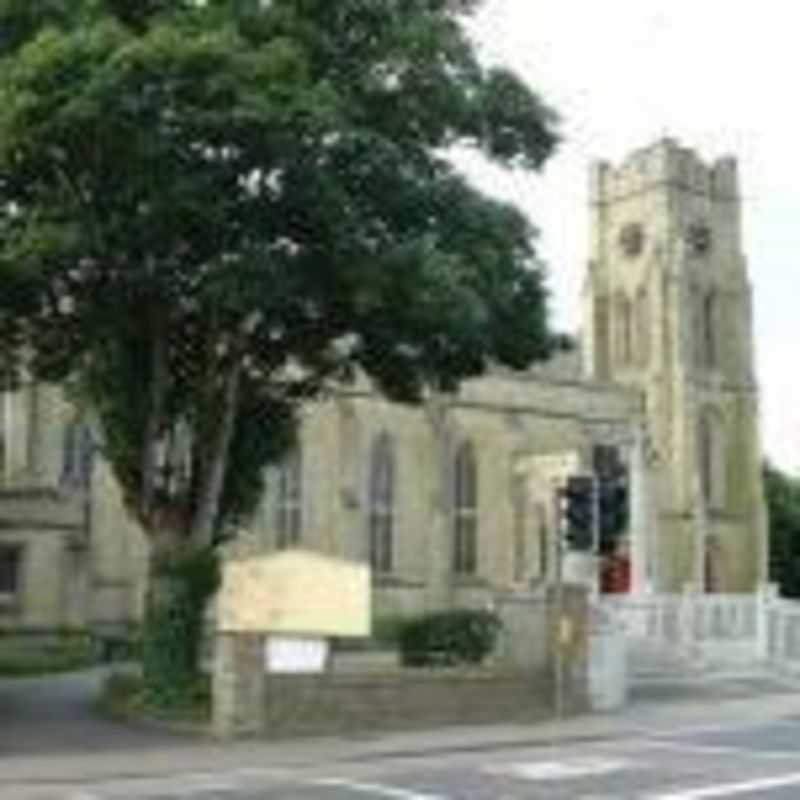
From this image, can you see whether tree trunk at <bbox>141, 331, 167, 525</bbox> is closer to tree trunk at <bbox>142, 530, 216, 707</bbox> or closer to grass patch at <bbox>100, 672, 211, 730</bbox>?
tree trunk at <bbox>142, 530, 216, 707</bbox>

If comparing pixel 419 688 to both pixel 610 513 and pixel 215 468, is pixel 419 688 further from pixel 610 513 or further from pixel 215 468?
pixel 215 468

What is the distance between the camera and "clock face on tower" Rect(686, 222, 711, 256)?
81.4 metres

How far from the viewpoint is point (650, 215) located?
81.6m

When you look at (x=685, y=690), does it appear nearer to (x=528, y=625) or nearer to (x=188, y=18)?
(x=528, y=625)

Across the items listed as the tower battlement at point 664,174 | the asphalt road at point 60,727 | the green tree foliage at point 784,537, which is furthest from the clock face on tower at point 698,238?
the asphalt road at point 60,727

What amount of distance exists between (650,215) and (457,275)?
55108 mm

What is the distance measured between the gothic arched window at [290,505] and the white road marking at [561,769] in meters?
37.2

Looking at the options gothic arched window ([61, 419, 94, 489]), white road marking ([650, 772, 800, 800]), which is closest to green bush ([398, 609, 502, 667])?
white road marking ([650, 772, 800, 800])

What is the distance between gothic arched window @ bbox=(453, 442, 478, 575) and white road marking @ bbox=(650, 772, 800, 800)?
4446 cm

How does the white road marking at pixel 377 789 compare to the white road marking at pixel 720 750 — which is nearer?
the white road marking at pixel 377 789

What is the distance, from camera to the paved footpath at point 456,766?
2012cm

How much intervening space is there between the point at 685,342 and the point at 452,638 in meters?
45.1

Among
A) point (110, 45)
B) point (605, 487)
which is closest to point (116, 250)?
point (110, 45)

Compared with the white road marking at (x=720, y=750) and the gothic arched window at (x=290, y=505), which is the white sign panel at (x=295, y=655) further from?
the gothic arched window at (x=290, y=505)
